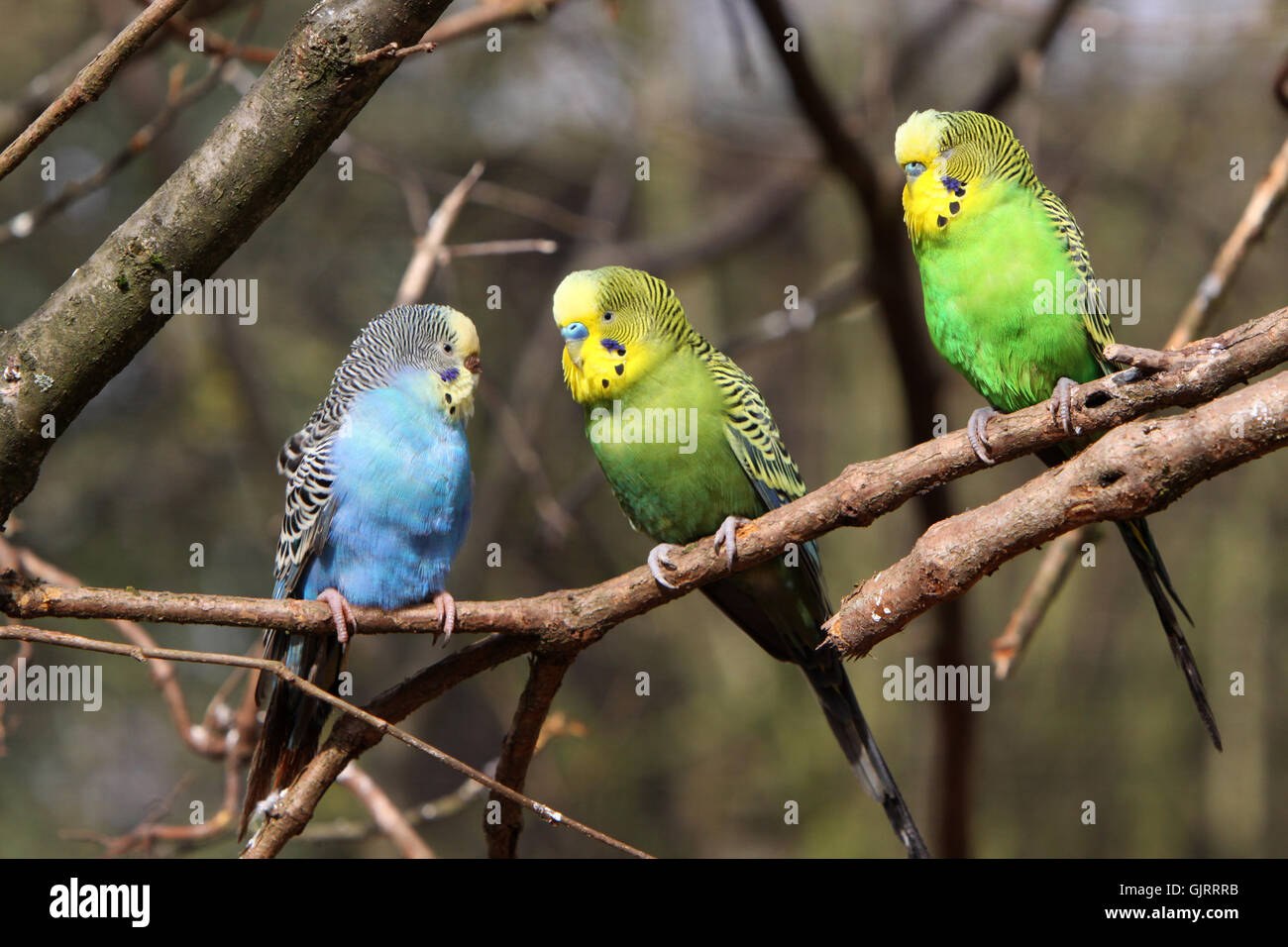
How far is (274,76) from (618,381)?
5.05ft

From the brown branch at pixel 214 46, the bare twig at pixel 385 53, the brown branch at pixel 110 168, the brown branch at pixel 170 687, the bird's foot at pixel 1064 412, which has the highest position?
the brown branch at pixel 214 46

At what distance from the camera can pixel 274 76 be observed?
94.0 inches

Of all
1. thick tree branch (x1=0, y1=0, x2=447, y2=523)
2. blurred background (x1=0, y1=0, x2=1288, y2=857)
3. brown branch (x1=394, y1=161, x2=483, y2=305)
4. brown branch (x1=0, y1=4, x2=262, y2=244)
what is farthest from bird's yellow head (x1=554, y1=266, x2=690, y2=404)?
blurred background (x1=0, y1=0, x2=1288, y2=857)

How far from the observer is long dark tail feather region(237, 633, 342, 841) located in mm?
3471

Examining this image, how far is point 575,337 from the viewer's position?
3502mm

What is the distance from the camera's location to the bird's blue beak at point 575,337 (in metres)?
3.47

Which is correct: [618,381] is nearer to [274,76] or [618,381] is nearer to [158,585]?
[274,76]

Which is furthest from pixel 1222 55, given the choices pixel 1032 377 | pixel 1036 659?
pixel 1032 377

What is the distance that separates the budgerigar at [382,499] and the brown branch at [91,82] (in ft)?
4.21

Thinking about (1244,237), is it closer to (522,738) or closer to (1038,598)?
(1038,598)

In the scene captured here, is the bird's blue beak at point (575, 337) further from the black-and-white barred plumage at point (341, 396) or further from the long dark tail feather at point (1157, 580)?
the long dark tail feather at point (1157, 580)

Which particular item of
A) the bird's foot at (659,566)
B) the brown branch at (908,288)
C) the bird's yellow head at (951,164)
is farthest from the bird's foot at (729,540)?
the brown branch at (908,288)

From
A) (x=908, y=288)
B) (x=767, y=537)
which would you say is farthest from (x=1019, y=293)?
(x=908, y=288)

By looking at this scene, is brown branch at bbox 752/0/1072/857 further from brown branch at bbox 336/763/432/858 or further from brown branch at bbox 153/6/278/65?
brown branch at bbox 336/763/432/858
